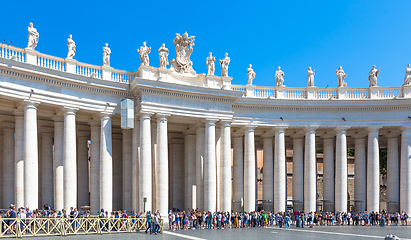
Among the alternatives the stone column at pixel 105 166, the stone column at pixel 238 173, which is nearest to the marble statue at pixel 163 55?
the stone column at pixel 105 166

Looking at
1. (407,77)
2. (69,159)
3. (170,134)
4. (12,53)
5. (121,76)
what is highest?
(12,53)

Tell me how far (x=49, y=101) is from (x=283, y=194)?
2934 cm

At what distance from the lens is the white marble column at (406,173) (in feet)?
192

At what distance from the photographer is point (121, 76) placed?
52750mm

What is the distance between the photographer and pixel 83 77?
48.5 meters

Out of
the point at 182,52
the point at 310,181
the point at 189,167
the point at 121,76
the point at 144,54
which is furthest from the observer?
the point at 310,181

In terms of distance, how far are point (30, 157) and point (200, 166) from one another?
18.7m

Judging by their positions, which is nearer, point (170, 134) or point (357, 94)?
point (357, 94)

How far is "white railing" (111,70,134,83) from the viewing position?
52.1 metres

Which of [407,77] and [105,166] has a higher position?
[407,77]

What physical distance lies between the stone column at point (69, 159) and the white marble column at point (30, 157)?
10.5ft

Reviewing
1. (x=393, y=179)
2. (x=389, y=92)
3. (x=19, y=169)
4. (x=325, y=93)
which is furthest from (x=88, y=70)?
(x=393, y=179)

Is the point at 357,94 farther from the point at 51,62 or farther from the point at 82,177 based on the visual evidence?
the point at 51,62

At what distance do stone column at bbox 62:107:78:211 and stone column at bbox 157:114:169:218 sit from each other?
8.54 meters
